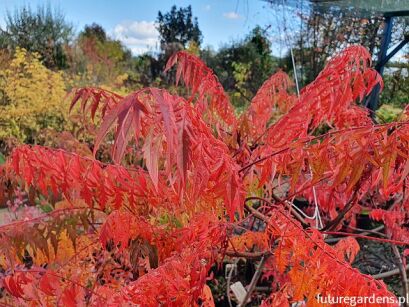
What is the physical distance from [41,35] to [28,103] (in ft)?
24.2

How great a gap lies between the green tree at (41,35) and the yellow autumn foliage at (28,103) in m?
4.88

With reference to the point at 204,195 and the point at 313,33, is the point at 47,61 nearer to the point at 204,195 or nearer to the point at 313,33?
the point at 313,33

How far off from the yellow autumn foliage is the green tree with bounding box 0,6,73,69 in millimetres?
4883

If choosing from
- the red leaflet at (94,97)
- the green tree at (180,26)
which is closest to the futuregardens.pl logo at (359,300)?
the red leaflet at (94,97)

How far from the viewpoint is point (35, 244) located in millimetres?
1301

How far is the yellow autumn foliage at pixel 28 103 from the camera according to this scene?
6809mm

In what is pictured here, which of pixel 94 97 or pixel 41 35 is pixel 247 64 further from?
pixel 94 97

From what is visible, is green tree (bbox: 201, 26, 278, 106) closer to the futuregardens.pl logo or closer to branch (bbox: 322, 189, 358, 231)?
branch (bbox: 322, 189, 358, 231)

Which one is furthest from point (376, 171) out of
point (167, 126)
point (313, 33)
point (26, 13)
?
point (26, 13)

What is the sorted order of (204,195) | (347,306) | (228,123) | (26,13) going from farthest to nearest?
(26,13) → (228,123) → (204,195) → (347,306)

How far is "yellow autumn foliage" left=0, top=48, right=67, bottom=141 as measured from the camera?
6.81 metres

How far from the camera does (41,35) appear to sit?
1352 cm

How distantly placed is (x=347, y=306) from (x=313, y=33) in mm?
9547

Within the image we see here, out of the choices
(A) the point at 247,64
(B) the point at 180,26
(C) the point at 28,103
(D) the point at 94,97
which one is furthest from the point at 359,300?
(B) the point at 180,26
